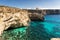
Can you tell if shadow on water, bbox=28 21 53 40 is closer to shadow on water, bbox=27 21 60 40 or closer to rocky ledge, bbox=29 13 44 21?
shadow on water, bbox=27 21 60 40

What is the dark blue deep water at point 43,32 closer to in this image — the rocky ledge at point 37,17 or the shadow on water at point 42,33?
the shadow on water at point 42,33

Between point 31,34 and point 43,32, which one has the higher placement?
point 31,34

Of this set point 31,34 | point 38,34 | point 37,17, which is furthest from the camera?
point 37,17

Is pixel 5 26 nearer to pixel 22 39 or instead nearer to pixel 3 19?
pixel 3 19

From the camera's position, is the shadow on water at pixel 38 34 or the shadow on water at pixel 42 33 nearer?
the shadow on water at pixel 38 34

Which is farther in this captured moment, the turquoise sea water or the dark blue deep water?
the dark blue deep water

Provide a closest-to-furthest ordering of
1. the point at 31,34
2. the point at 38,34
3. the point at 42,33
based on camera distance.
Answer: the point at 31,34
the point at 38,34
the point at 42,33

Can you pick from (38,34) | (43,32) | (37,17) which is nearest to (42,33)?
(43,32)

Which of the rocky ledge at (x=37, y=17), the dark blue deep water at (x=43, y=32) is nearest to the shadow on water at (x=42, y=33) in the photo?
the dark blue deep water at (x=43, y=32)

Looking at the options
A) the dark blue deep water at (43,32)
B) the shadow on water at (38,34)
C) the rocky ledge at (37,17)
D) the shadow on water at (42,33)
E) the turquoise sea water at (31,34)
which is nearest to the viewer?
the turquoise sea water at (31,34)

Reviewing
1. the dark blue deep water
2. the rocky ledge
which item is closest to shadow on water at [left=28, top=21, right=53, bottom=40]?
the dark blue deep water

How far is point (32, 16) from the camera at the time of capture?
172ft

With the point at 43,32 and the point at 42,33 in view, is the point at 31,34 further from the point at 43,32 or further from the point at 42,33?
the point at 43,32

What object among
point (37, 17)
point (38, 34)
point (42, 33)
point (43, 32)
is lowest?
point (37, 17)
